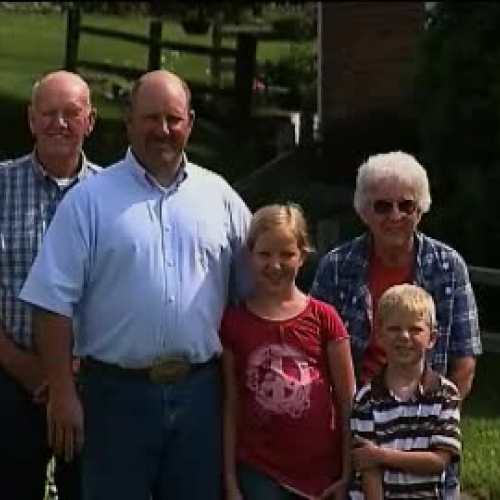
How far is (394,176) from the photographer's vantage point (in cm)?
488

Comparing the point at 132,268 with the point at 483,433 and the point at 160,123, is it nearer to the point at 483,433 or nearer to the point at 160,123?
the point at 160,123

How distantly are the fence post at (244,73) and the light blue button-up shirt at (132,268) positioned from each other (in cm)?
1381

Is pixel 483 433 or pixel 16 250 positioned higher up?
pixel 16 250

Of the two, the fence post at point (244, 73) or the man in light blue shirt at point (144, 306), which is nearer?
the man in light blue shirt at point (144, 306)

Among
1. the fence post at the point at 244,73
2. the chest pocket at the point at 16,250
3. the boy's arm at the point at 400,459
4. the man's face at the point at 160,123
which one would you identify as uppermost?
the fence post at the point at 244,73

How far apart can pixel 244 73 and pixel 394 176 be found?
1412 centimetres

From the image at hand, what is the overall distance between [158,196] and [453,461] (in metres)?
1.19

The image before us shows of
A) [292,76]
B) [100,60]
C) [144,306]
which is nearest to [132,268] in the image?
[144,306]

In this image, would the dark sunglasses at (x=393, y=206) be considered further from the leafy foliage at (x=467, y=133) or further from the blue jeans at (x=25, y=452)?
the leafy foliage at (x=467, y=133)

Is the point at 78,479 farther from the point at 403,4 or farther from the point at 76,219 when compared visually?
the point at 403,4

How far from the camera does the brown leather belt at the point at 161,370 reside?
15.6 ft

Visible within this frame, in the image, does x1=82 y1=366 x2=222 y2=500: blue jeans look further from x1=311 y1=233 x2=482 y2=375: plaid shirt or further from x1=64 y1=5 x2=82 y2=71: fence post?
x1=64 y1=5 x2=82 y2=71: fence post

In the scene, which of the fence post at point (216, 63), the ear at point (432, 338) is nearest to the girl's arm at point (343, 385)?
the ear at point (432, 338)

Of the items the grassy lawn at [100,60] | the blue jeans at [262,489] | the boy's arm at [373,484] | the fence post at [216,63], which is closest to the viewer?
the boy's arm at [373,484]
